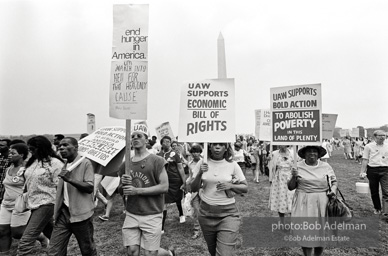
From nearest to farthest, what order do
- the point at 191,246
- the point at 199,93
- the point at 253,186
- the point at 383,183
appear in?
the point at 199,93 → the point at 191,246 → the point at 383,183 → the point at 253,186

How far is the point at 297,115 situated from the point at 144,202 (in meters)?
2.73

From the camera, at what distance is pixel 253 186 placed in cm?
1225

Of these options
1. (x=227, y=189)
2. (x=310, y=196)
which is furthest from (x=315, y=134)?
(x=227, y=189)

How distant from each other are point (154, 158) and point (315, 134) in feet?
8.09

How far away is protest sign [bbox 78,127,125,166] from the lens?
427 centimetres

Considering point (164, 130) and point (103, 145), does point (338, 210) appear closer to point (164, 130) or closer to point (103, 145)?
point (103, 145)

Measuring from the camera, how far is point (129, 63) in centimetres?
376

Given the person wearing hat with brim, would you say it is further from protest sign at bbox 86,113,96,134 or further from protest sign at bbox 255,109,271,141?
protest sign at bbox 86,113,96,134

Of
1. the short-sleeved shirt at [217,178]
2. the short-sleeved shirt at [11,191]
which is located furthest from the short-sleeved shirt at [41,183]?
the short-sleeved shirt at [217,178]

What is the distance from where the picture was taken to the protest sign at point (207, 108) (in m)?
4.05

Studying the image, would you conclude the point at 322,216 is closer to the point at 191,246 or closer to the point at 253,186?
the point at 191,246

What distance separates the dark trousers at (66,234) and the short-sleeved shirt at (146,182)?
26.2 inches

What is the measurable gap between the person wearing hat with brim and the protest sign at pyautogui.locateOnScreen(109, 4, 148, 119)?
249 cm

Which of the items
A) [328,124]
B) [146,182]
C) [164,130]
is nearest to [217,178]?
[146,182]
